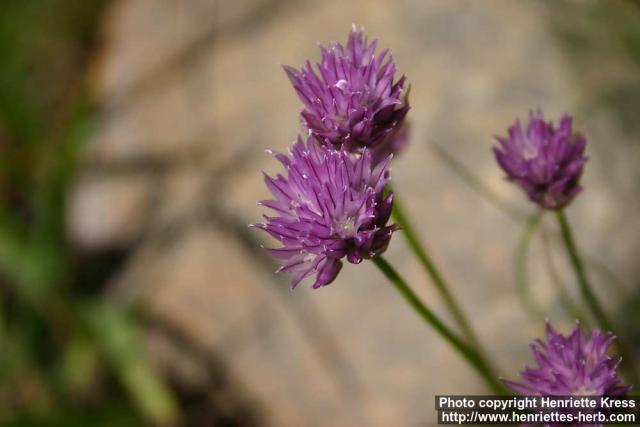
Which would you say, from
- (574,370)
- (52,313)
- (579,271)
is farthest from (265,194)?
(574,370)

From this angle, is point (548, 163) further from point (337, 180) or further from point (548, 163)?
point (337, 180)

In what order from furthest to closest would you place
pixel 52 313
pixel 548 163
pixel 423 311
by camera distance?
pixel 52 313 → pixel 548 163 → pixel 423 311

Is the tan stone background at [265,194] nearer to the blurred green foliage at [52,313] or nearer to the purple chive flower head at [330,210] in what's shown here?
→ the blurred green foliage at [52,313]

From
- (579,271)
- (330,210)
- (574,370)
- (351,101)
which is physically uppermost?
(351,101)

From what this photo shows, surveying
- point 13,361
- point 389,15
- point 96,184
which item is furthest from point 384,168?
point 96,184

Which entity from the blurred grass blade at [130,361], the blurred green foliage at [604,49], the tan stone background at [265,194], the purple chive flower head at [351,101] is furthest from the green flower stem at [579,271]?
the blurred grass blade at [130,361]

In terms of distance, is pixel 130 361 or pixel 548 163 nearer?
pixel 548 163
